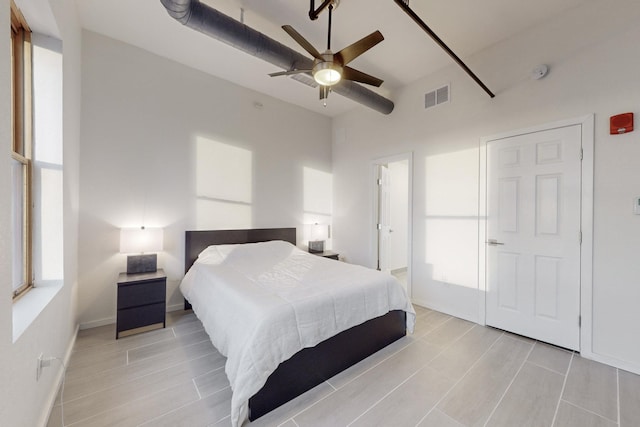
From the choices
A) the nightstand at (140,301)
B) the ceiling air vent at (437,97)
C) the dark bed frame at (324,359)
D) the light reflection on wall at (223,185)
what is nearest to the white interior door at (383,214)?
the ceiling air vent at (437,97)

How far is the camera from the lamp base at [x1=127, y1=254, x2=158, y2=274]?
2.95 m

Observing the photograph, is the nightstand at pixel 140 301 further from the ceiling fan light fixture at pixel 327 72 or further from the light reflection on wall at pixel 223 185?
the ceiling fan light fixture at pixel 327 72

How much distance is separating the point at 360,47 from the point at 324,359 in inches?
97.6

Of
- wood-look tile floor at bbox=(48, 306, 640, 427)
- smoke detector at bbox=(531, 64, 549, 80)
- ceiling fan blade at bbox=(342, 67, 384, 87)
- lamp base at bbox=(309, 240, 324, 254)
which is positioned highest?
smoke detector at bbox=(531, 64, 549, 80)

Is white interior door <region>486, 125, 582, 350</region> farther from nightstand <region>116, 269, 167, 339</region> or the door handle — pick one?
nightstand <region>116, 269, 167, 339</region>

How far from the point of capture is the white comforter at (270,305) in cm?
165

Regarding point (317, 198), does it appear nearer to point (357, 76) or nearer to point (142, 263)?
point (357, 76)

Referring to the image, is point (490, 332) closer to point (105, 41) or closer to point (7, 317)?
point (7, 317)

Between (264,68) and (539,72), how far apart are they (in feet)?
10.3

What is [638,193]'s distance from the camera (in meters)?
2.16

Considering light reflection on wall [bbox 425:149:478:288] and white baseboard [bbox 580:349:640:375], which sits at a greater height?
light reflection on wall [bbox 425:149:478:288]

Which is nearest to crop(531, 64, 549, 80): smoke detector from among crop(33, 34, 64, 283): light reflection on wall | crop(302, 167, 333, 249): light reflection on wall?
crop(302, 167, 333, 249): light reflection on wall

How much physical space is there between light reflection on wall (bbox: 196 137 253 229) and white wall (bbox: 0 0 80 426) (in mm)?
1280

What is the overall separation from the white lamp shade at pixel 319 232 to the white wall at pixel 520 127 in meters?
0.55
